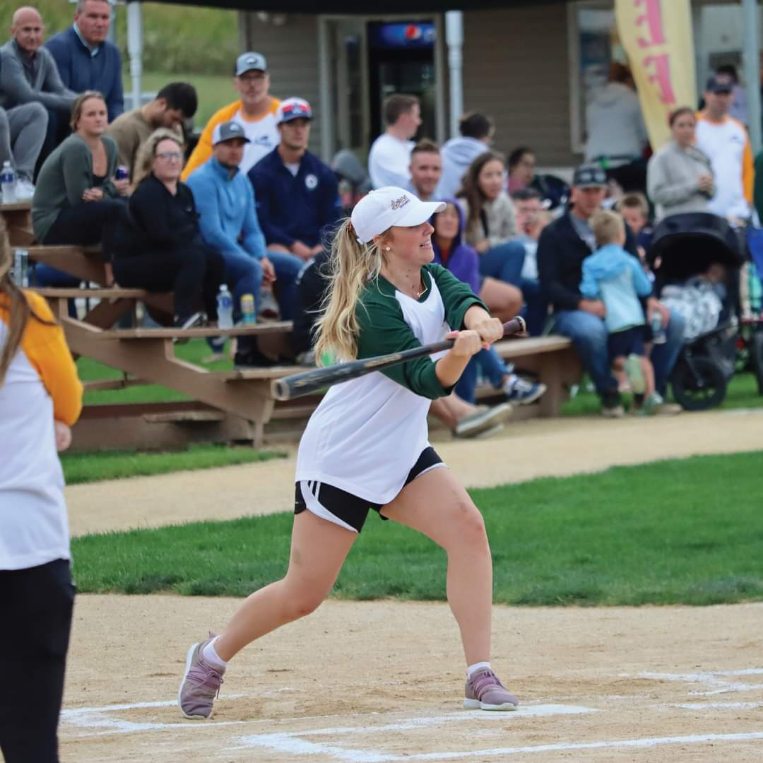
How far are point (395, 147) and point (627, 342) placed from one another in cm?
274

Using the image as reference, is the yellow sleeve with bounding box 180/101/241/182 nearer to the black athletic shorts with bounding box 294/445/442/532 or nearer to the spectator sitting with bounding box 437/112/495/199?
the spectator sitting with bounding box 437/112/495/199

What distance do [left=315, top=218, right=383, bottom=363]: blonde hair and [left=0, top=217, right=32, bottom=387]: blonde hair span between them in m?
1.77

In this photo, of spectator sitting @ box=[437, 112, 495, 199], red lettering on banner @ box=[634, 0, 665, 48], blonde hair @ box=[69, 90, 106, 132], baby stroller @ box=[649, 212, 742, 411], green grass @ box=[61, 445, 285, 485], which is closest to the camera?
green grass @ box=[61, 445, 285, 485]

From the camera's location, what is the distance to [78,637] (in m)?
7.87

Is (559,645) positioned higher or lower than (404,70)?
lower

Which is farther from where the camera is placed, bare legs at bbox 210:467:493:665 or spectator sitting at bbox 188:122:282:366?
spectator sitting at bbox 188:122:282:366

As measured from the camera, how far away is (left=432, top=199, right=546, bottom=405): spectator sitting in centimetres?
1346

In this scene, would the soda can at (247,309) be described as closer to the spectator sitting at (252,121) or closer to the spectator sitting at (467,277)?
the spectator sitting at (467,277)

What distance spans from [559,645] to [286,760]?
259 centimetres

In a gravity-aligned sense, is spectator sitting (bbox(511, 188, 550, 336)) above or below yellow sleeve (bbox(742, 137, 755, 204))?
below

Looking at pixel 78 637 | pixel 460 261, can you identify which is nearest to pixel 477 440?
pixel 460 261

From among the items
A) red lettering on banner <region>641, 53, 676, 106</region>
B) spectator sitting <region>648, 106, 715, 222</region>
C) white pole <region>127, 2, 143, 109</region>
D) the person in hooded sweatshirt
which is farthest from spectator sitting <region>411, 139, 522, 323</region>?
white pole <region>127, 2, 143, 109</region>

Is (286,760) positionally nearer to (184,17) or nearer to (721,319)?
(721,319)

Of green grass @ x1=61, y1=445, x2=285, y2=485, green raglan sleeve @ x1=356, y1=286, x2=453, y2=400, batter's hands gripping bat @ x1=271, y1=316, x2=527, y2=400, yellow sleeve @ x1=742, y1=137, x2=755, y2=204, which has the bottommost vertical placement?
green grass @ x1=61, y1=445, x2=285, y2=485
